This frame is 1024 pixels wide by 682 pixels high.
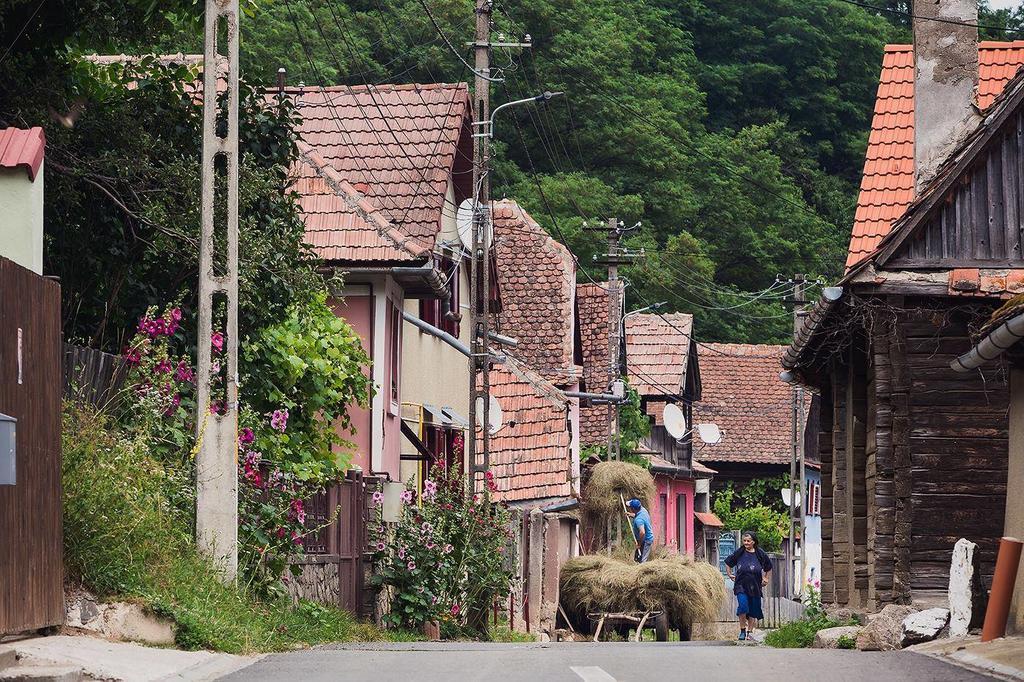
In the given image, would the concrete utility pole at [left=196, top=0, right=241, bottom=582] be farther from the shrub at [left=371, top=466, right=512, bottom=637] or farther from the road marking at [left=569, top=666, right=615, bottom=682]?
A: the shrub at [left=371, top=466, right=512, bottom=637]

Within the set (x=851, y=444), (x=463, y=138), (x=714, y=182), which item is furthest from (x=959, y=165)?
(x=714, y=182)

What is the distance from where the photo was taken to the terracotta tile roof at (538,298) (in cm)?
4353

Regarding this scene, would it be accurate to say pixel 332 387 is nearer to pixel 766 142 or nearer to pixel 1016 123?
pixel 1016 123

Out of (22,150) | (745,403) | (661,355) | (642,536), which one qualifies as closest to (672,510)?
(661,355)

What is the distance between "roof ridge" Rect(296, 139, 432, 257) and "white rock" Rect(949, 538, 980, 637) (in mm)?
10582

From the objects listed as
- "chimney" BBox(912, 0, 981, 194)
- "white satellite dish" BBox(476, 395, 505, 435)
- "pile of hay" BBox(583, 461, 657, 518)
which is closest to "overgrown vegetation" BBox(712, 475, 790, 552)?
"pile of hay" BBox(583, 461, 657, 518)

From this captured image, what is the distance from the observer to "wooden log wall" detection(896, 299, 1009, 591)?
1809 cm

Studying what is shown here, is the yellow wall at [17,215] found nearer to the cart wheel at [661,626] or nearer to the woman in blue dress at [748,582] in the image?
the cart wheel at [661,626]

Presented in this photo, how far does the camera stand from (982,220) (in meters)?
18.0

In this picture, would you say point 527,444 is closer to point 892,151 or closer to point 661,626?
point 661,626

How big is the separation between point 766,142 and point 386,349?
127ft

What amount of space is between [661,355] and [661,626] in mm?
30018

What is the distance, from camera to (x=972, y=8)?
20156 millimetres

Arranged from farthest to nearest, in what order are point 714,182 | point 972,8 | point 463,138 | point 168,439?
point 714,182
point 463,138
point 972,8
point 168,439
